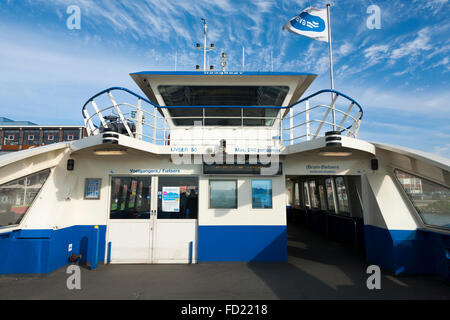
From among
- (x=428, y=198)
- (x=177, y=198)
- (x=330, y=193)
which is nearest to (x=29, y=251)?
(x=177, y=198)

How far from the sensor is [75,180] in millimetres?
6637

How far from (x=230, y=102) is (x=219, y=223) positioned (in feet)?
12.2

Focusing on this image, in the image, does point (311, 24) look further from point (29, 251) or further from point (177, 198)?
point (29, 251)

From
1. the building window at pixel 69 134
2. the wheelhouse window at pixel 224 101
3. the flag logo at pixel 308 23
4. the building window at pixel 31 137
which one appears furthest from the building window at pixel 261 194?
the building window at pixel 31 137

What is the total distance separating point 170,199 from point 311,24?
9.32 m

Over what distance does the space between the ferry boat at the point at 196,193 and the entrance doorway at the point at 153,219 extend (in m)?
0.03

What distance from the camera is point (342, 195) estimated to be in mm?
9297

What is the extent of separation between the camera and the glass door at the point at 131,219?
6.53m

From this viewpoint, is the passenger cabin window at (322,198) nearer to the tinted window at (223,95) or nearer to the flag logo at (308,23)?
the tinted window at (223,95)

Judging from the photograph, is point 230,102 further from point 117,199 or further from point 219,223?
point 117,199

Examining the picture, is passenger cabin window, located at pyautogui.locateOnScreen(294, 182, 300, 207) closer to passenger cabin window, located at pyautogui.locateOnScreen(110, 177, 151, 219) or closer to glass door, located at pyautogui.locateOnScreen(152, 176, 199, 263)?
glass door, located at pyautogui.locateOnScreen(152, 176, 199, 263)

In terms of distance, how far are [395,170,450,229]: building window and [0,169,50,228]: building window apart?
356 inches

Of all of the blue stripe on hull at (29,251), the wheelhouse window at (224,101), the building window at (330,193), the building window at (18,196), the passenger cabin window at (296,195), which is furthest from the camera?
the passenger cabin window at (296,195)
